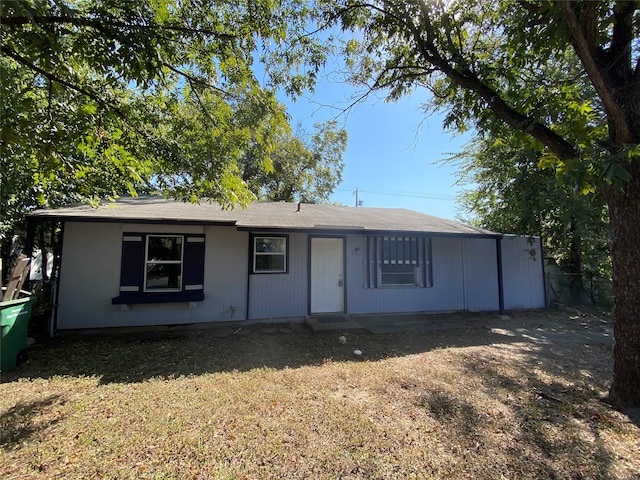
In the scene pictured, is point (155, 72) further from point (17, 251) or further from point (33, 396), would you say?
point (17, 251)

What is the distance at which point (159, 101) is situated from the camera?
14.8 feet

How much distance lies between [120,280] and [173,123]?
13.3 ft

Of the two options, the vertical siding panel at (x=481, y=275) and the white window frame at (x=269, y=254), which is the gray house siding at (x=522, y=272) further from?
the white window frame at (x=269, y=254)

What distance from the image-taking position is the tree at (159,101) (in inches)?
131

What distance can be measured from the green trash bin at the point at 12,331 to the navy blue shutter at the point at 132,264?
1.96m

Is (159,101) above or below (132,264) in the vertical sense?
above

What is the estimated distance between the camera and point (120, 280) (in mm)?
6773

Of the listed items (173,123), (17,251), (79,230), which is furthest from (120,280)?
(17,251)

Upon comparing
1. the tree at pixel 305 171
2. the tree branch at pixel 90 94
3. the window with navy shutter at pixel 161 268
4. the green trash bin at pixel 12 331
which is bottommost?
the green trash bin at pixel 12 331

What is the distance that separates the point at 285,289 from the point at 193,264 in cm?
236

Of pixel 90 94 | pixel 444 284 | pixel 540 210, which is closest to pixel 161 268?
pixel 90 94

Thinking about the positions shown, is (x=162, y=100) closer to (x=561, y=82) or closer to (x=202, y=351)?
(x=202, y=351)

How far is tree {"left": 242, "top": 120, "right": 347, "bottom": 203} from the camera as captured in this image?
18828 millimetres

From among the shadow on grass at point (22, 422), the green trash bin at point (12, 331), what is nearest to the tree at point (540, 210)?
the shadow on grass at point (22, 422)
